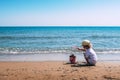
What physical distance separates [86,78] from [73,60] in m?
3.43

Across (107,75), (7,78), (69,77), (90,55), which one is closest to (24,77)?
(7,78)

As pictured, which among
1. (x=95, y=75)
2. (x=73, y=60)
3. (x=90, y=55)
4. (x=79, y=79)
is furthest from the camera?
(x=73, y=60)

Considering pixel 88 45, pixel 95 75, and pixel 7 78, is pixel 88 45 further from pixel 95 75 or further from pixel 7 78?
pixel 7 78

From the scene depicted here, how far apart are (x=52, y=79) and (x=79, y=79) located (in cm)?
83

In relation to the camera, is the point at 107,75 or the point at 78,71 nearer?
the point at 107,75

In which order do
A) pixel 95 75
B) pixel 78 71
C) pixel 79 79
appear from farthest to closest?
1. pixel 78 71
2. pixel 95 75
3. pixel 79 79

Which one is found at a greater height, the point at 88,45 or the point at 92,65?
the point at 88,45

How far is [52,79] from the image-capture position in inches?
303

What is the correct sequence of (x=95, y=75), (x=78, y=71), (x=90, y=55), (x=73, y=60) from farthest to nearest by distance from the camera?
(x=73, y=60) < (x=90, y=55) < (x=78, y=71) < (x=95, y=75)

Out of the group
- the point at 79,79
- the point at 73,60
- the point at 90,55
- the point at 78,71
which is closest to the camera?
the point at 79,79

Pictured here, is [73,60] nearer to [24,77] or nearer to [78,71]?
[78,71]

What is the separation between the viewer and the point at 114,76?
8086 millimetres

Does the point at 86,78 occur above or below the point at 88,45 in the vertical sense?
below

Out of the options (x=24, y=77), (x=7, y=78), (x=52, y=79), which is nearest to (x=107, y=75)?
(x=52, y=79)
